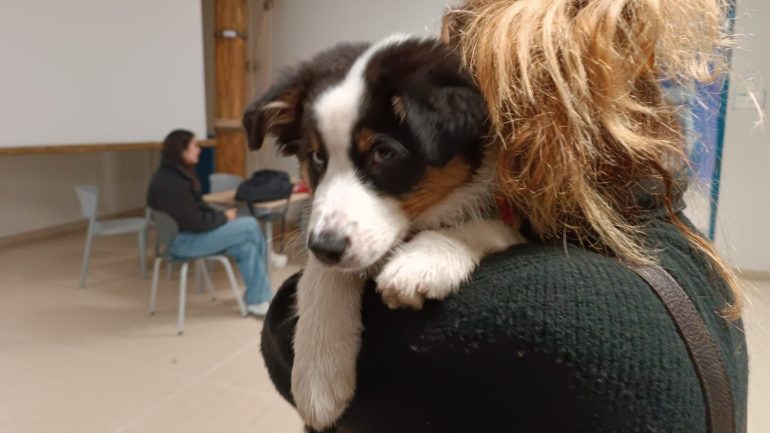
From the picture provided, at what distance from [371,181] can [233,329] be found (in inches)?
120

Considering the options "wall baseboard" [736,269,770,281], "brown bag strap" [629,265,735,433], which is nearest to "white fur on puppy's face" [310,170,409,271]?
"brown bag strap" [629,265,735,433]

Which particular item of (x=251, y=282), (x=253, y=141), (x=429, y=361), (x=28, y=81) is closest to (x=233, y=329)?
(x=251, y=282)

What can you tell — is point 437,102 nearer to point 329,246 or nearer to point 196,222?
point 329,246

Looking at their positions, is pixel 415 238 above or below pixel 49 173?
above

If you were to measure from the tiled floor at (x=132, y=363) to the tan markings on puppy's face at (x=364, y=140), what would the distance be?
2.03m

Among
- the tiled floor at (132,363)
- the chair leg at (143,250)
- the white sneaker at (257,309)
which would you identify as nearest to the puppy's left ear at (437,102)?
the tiled floor at (132,363)

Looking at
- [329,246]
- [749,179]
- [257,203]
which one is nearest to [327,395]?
[329,246]

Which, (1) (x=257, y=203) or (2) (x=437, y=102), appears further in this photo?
(1) (x=257, y=203)

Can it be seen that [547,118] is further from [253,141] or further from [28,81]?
[28,81]

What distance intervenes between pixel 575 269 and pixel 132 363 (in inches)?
121

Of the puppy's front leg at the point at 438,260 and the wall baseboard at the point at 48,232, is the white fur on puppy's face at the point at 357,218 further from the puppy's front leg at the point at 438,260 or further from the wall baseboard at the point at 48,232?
the wall baseboard at the point at 48,232

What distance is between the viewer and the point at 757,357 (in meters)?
3.32

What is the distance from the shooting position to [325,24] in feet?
20.1

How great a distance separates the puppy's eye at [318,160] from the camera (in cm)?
108
